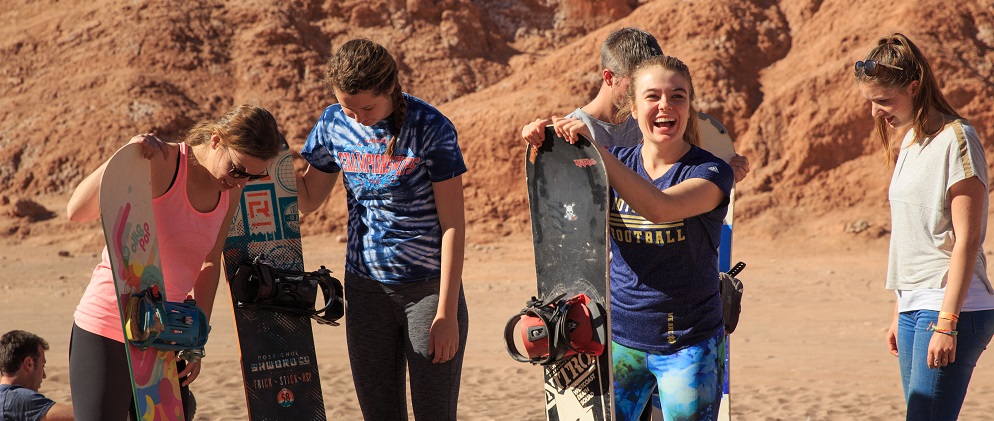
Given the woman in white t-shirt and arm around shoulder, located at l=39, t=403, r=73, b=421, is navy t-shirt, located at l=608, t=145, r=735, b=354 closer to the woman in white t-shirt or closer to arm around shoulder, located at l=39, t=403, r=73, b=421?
the woman in white t-shirt

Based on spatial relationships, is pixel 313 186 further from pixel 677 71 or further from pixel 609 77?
pixel 677 71

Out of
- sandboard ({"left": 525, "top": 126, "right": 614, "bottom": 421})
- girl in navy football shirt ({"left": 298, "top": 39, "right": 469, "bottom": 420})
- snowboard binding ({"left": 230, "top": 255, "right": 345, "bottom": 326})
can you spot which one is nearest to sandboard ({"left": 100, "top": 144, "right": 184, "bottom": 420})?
snowboard binding ({"left": 230, "top": 255, "right": 345, "bottom": 326})

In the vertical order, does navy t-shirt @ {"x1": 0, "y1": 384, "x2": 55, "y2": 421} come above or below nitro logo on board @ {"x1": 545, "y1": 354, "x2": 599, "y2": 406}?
above

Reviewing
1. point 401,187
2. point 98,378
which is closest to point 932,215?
point 401,187

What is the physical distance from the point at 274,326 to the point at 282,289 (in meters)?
0.23

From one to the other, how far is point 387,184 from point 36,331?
6.18 m

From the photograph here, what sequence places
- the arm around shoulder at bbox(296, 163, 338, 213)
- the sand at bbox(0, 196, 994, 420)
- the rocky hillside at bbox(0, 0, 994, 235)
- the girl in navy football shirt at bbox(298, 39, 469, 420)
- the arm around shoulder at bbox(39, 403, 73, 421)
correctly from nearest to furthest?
the girl in navy football shirt at bbox(298, 39, 469, 420), the arm around shoulder at bbox(296, 163, 338, 213), the arm around shoulder at bbox(39, 403, 73, 421), the sand at bbox(0, 196, 994, 420), the rocky hillside at bbox(0, 0, 994, 235)

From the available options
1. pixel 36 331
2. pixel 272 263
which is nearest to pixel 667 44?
pixel 36 331

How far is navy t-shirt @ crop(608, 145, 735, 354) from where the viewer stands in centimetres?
258

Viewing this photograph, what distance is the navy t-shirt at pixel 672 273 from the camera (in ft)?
8.45

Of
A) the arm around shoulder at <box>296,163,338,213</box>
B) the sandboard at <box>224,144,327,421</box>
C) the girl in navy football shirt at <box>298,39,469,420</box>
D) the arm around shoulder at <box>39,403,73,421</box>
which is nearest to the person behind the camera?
the girl in navy football shirt at <box>298,39,469,420</box>

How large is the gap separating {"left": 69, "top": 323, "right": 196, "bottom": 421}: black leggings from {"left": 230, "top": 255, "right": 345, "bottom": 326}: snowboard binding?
2.19 ft

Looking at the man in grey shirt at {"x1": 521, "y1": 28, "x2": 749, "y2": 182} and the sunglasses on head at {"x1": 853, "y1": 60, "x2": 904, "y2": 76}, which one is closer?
the sunglasses on head at {"x1": 853, "y1": 60, "x2": 904, "y2": 76}

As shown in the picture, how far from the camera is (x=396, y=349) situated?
121 inches
